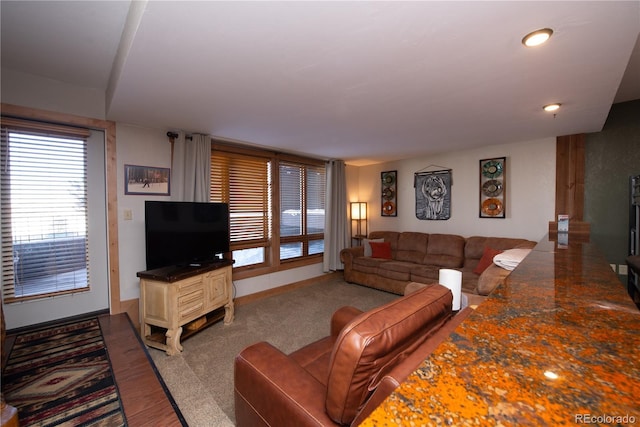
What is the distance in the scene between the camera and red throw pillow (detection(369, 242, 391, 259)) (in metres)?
4.77

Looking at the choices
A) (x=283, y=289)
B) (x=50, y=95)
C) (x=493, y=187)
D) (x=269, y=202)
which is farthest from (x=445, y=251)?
(x=50, y=95)

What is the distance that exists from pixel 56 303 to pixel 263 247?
7.98ft

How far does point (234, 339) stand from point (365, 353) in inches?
92.1

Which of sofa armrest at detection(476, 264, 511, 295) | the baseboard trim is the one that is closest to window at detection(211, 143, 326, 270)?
the baseboard trim

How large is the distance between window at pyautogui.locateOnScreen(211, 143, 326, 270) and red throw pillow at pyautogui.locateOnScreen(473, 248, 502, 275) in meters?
2.67

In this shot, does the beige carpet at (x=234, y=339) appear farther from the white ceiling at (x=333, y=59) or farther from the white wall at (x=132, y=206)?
the white ceiling at (x=333, y=59)

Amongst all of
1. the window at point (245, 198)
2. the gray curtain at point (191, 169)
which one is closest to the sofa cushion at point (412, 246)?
the window at point (245, 198)

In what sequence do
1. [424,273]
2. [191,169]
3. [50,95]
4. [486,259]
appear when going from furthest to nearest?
[424,273] → [486,259] → [191,169] → [50,95]

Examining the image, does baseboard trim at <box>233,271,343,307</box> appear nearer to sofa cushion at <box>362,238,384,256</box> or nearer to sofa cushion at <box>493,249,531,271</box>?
sofa cushion at <box>362,238,384,256</box>

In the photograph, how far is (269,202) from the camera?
4.29m

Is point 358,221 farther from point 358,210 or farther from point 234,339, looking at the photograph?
point 234,339

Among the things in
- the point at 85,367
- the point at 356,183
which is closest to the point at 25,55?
the point at 85,367

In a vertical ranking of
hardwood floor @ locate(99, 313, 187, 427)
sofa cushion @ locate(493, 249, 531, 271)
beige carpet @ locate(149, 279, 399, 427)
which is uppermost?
sofa cushion @ locate(493, 249, 531, 271)

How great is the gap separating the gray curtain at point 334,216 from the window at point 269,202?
220 mm
